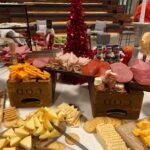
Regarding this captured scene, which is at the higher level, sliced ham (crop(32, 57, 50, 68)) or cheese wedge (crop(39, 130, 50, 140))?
sliced ham (crop(32, 57, 50, 68))

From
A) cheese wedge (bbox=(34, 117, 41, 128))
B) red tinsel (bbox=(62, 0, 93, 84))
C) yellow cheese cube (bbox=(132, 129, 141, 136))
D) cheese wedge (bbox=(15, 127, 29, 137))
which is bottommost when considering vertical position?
yellow cheese cube (bbox=(132, 129, 141, 136))

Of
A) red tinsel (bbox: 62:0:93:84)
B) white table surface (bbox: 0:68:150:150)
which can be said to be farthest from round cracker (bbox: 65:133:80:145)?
red tinsel (bbox: 62:0:93:84)

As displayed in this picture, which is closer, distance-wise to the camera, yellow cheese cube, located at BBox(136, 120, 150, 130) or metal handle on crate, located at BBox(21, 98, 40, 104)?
yellow cheese cube, located at BBox(136, 120, 150, 130)

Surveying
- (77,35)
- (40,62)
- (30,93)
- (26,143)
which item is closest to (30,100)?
(30,93)

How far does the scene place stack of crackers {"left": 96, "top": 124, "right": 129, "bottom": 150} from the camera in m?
0.56

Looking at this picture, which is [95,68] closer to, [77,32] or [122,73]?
[122,73]

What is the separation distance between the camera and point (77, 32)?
0.96 meters

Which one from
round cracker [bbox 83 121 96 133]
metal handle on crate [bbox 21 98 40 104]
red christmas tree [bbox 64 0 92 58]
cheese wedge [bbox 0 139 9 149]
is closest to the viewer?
cheese wedge [bbox 0 139 9 149]

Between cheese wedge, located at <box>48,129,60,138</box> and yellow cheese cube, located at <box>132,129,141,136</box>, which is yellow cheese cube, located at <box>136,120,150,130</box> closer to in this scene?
yellow cheese cube, located at <box>132,129,141,136</box>

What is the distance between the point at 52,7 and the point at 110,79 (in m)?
3.55

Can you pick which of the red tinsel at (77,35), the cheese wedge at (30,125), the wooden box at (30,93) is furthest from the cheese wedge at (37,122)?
the red tinsel at (77,35)

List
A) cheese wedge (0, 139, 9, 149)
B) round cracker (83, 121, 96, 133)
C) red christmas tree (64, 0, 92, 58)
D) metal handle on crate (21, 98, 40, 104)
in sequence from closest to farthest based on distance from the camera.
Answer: cheese wedge (0, 139, 9, 149) < round cracker (83, 121, 96, 133) < metal handle on crate (21, 98, 40, 104) < red christmas tree (64, 0, 92, 58)

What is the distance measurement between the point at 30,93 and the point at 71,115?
17 cm

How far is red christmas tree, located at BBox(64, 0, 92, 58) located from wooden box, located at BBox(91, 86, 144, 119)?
0.33 meters
